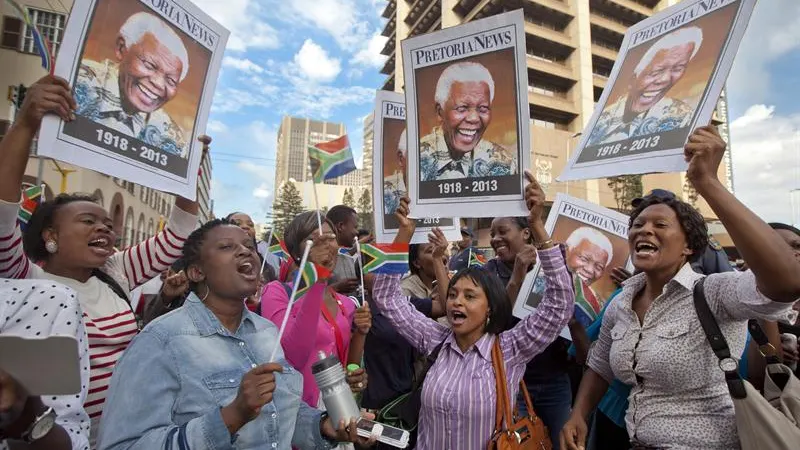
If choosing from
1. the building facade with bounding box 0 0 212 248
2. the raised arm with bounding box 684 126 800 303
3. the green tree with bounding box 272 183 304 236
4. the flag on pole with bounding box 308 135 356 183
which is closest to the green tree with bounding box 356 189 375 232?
the green tree with bounding box 272 183 304 236

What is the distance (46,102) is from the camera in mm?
2107

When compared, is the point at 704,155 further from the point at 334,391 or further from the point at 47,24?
the point at 47,24

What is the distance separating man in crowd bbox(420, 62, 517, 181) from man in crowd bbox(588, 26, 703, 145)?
2.14ft

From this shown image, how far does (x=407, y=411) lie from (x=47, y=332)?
202 cm

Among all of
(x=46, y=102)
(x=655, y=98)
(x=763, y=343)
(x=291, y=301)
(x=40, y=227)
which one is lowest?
(x=763, y=343)

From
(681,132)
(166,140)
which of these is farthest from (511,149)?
(166,140)

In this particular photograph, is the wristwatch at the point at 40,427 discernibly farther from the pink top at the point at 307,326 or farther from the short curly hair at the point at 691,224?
the short curly hair at the point at 691,224

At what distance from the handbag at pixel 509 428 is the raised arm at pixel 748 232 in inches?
52.5

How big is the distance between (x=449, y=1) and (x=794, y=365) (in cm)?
4508

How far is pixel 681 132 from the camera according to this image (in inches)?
99.8

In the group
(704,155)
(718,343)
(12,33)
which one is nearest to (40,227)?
(704,155)

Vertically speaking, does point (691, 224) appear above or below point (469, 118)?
below

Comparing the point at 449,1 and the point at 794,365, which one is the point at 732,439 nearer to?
the point at 794,365

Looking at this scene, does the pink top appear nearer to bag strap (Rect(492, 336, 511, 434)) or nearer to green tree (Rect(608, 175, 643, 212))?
bag strap (Rect(492, 336, 511, 434))
